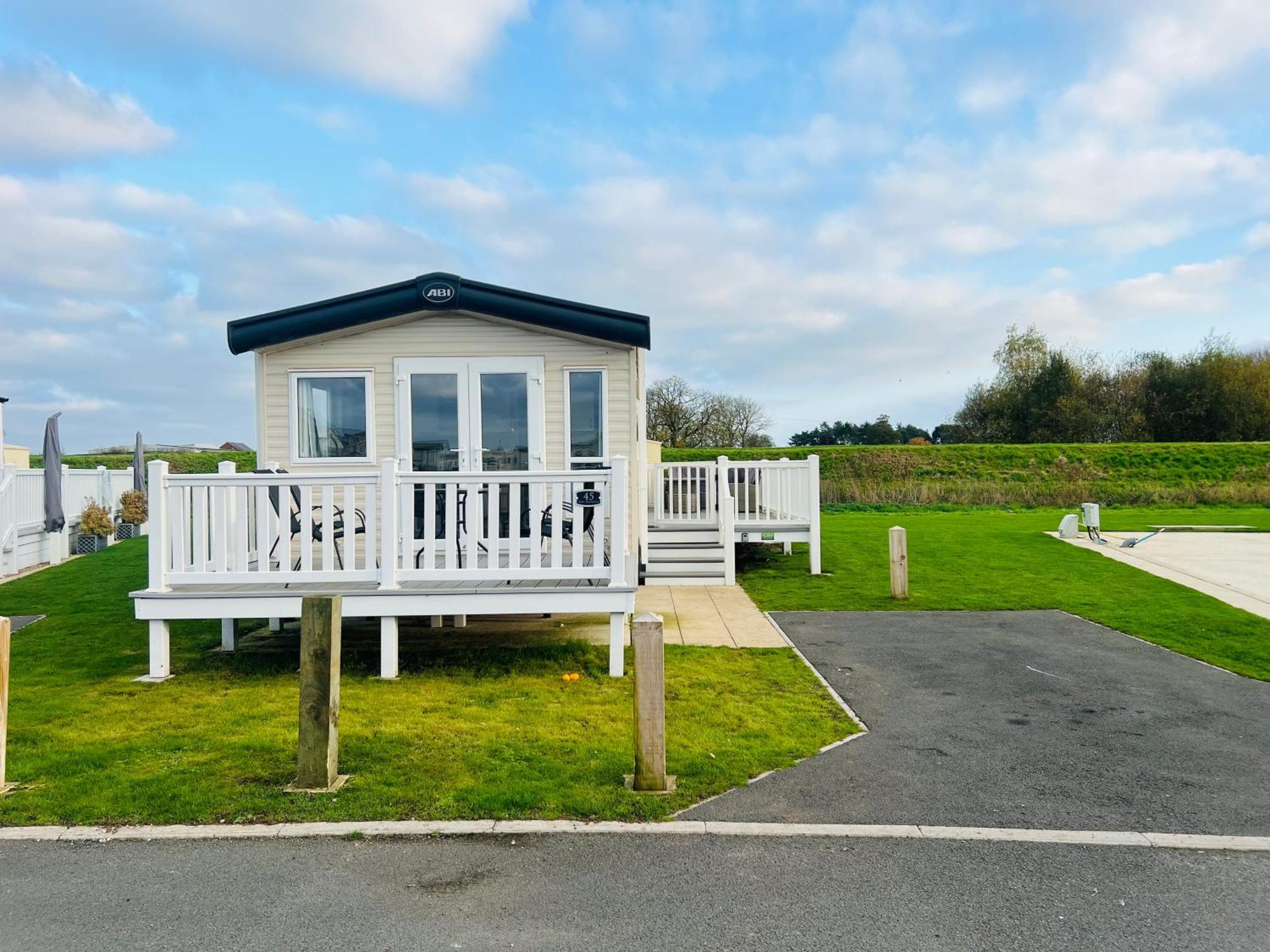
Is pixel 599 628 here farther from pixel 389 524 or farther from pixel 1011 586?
pixel 1011 586

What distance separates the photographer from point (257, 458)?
8.98 m

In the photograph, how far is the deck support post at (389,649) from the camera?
6379mm

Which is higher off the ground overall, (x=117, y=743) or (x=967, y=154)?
(x=967, y=154)

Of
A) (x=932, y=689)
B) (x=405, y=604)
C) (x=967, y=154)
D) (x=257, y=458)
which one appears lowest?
(x=932, y=689)

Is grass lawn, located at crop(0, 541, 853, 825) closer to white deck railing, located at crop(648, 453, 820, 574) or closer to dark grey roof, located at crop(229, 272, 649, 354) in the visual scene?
dark grey roof, located at crop(229, 272, 649, 354)

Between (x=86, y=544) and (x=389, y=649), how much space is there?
1351 cm

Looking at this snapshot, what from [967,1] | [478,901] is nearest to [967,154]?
[967,1]

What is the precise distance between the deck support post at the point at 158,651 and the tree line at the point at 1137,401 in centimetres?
3883

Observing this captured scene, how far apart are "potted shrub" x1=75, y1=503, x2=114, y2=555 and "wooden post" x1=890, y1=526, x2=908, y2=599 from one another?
50.5 ft

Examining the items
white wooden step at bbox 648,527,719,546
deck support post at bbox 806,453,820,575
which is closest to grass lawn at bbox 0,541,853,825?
white wooden step at bbox 648,527,719,546

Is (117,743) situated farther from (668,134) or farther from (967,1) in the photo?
(668,134)

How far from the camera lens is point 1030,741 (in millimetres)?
4957

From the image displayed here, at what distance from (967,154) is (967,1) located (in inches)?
160

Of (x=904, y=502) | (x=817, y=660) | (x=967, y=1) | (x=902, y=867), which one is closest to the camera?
(x=902, y=867)
